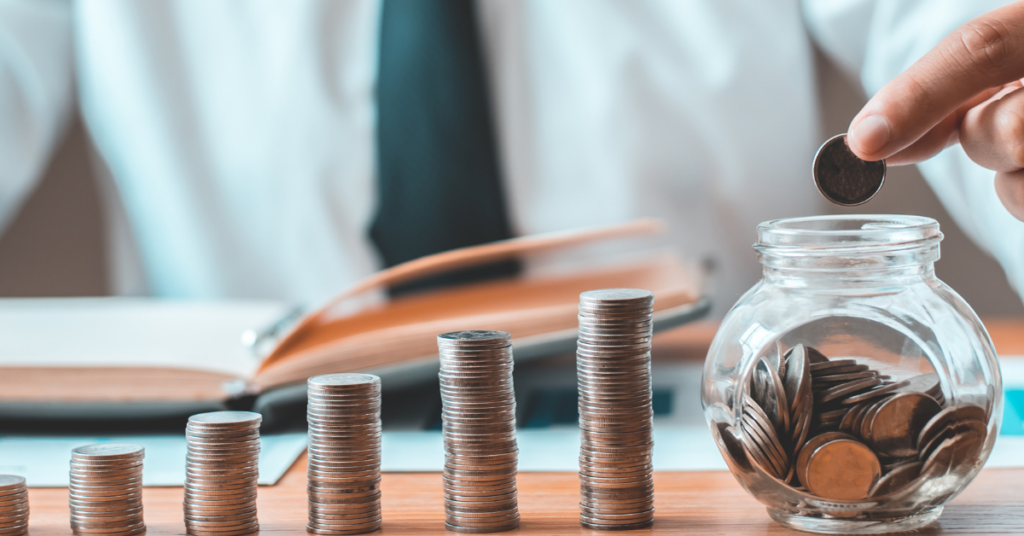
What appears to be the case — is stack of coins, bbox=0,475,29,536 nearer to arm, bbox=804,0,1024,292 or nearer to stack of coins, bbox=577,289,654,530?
stack of coins, bbox=577,289,654,530

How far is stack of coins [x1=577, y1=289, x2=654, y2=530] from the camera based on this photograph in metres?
0.45

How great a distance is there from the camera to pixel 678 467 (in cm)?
56

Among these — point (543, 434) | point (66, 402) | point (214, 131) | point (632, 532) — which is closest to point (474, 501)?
point (632, 532)

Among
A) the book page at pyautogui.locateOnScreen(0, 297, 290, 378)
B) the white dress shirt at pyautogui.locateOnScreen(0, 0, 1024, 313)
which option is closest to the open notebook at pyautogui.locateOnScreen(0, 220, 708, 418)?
the book page at pyautogui.locateOnScreen(0, 297, 290, 378)

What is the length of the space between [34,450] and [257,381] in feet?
0.59

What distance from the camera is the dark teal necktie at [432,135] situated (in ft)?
3.64

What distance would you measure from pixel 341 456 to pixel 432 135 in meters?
0.71

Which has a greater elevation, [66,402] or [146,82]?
[146,82]

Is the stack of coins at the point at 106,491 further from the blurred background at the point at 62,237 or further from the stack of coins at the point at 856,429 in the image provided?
the blurred background at the point at 62,237

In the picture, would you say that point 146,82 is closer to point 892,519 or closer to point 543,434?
point 543,434

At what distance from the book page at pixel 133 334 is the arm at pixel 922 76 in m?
0.51

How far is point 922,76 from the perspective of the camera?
453 millimetres

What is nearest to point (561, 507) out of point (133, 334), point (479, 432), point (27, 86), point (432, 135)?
point (479, 432)

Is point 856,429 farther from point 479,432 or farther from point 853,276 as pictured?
point 479,432
